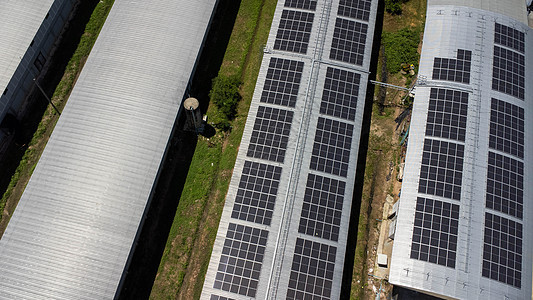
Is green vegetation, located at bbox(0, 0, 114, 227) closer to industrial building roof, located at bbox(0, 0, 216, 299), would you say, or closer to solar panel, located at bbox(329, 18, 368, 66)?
industrial building roof, located at bbox(0, 0, 216, 299)

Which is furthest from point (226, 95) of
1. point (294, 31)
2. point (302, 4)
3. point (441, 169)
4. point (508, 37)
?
point (508, 37)

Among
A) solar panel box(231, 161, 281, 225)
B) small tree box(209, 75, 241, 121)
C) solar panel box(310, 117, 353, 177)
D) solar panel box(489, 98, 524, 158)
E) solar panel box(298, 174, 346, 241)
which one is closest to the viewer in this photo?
solar panel box(298, 174, 346, 241)

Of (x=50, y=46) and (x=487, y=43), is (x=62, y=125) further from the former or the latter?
(x=487, y=43)

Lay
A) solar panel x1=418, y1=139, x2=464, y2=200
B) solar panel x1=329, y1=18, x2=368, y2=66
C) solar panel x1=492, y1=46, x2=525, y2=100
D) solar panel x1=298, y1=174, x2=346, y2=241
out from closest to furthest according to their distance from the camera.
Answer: solar panel x1=298, y1=174, x2=346, y2=241 < solar panel x1=418, y1=139, x2=464, y2=200 < solar panel x1=492, y1=46, x2=525, y2=100 < solar panel x1=329, y1=18, x2=368, y2=66

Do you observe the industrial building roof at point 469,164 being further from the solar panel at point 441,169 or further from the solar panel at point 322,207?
the solar panel at point 322,207

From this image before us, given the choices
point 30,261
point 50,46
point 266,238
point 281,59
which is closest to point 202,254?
point 266,238

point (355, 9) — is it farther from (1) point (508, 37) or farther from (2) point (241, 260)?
(2) point (241, 260)

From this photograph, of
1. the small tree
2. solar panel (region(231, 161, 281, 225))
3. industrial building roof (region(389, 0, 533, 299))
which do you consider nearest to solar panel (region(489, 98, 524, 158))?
industrial building roof (region(389, 0, 533, 299))
